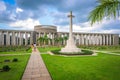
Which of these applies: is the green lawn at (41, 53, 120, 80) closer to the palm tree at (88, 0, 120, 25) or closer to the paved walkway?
the paved walkway

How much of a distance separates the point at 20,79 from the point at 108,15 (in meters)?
7.04

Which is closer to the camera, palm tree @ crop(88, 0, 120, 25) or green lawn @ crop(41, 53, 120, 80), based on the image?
palm tree @ crop(88, 0, 120, 25)

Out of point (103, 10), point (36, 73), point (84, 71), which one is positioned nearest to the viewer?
point (103, 10)

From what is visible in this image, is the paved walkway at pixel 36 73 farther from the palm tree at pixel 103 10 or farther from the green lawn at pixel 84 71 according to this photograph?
the palm tree at pixel 103 10

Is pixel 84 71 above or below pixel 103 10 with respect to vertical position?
below

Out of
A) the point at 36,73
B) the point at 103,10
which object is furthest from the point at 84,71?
the point at 103,10

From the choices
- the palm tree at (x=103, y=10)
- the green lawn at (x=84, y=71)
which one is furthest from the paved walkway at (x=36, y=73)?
the palm tree at (x=103, y=10)

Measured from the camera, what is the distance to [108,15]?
15.1ft

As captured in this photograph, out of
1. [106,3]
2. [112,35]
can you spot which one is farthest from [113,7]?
[112,35]

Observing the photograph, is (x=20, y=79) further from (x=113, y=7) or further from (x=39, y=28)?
(x=39, y=28)

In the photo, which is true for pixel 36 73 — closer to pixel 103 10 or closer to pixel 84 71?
pixel 84 71

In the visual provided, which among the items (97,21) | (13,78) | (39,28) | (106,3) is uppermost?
(39,28)

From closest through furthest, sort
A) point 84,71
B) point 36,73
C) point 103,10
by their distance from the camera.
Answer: point 103,10 → point 36,73 → point 84,71

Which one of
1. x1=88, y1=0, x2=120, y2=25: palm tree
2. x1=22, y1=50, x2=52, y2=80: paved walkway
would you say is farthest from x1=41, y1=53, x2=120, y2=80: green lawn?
x1=88, y1=0, x2=120, y2=25: palm tree
